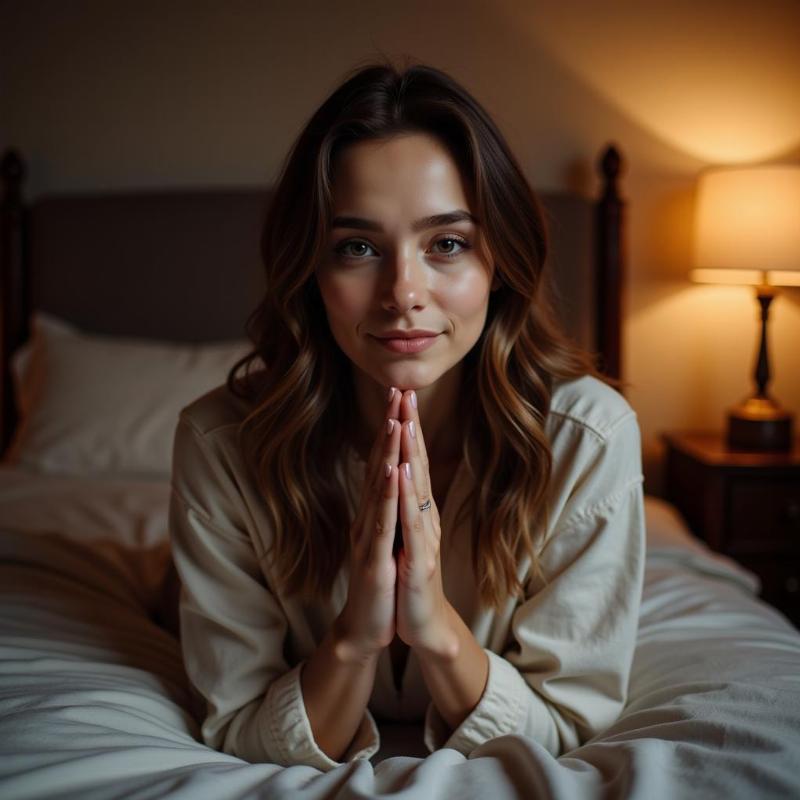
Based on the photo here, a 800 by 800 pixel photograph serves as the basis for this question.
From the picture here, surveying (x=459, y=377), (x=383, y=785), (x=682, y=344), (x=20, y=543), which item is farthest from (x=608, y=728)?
(x=682, y=344)

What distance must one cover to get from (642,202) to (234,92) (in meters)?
1.33

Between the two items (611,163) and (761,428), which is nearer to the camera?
(761,428)

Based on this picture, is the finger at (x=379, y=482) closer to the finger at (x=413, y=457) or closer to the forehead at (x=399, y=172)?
the finger at (x=413, y=457)

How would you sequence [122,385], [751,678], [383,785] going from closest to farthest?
[383,785] → [751,678] → [122,385]

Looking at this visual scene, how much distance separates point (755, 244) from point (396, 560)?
170cm

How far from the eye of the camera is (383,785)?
1.00 m

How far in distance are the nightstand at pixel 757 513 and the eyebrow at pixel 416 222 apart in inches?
60.8

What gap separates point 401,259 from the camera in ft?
3.90

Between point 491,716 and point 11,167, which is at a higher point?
point 11,167

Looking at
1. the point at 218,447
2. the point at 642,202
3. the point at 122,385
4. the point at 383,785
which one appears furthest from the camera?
the point at 642,202

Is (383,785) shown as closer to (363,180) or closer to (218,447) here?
(218,447)

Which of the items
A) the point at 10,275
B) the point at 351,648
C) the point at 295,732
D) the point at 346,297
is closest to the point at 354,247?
the point at 346,297

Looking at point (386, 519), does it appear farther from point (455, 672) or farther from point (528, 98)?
→ point (528, 98)

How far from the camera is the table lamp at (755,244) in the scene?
2.45 meters
